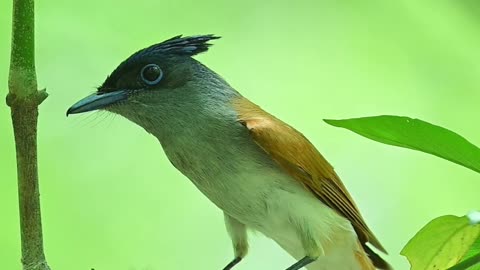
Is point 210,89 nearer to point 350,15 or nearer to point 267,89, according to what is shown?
point 267,89

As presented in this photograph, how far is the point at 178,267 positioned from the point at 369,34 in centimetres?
65

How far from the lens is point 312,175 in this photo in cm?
100

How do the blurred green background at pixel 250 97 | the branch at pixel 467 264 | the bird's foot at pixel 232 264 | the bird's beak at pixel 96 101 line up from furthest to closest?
1. the blurred green background at pixel 250 97
2. the bird's foot at pixel 232 264
3. the bird's beak at pixel 96 101
4. the branch at pixel 467 264

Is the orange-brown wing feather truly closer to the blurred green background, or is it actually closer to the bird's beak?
the bird's beak

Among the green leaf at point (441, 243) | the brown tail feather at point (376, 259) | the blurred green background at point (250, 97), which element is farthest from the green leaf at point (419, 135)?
the blurred green background at point (250, 97)

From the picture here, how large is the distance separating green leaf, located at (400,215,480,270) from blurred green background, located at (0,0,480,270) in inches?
30.1

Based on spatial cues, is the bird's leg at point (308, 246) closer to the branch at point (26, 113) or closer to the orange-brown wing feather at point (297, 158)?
the orange-brown wing feather at point (297, 158)

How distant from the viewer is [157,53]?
100 cm

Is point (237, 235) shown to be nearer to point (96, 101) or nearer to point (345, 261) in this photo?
point (345, 261)

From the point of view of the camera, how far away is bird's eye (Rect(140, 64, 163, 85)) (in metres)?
0.98

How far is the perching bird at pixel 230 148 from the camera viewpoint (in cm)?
95

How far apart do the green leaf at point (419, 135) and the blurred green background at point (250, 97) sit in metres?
0.81

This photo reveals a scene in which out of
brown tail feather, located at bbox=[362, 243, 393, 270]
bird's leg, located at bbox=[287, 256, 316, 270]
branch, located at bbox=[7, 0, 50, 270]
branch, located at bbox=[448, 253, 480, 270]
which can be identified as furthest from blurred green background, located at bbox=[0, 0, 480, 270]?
branch, located at bbox=[448, 253, 480, 270]

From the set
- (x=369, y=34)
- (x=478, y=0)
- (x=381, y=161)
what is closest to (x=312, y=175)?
(x=381, y=161)
